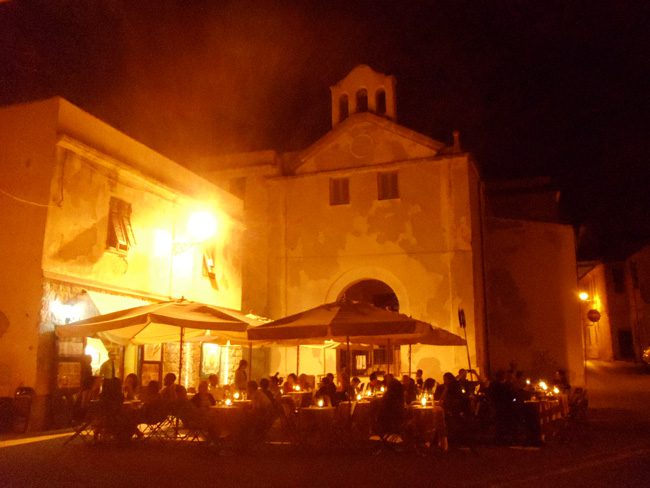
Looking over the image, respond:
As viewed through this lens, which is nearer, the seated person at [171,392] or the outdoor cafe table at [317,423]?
the outdoor cafe table at [317,423]

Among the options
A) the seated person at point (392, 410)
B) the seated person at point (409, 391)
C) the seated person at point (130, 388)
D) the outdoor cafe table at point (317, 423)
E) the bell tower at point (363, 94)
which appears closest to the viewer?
the seated person at point (392, 410)

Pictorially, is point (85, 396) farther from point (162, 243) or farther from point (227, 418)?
point (162, 243)

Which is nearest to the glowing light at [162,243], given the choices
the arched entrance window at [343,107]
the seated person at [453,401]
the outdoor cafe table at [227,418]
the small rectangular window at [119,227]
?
the small rectangular window at [119,227]

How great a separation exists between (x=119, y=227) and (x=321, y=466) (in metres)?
9.48

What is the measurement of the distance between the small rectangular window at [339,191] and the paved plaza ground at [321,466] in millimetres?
12944

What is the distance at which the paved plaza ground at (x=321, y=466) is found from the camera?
7.91 meters

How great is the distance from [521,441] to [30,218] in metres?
11.3

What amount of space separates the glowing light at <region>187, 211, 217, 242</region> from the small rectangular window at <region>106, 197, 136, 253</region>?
274 centimetres

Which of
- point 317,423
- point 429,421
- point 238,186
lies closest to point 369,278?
point 238,186

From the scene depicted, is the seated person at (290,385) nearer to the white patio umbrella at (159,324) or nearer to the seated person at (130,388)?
the white patio umbrella at (159,324)

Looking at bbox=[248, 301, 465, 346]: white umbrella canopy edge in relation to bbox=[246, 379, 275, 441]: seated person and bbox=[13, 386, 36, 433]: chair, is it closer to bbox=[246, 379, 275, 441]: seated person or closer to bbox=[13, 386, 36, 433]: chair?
bbox=[246, 379, 275, 441]: seated person

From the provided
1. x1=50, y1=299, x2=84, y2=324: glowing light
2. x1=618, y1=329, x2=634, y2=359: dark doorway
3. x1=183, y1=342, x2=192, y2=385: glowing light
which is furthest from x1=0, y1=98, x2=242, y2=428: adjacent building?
x1=618, y1=329, x2=634, y2=359: dark doorway

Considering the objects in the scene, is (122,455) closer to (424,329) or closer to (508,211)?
(424,329)

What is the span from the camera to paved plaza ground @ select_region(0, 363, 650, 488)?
7914 millimetres
